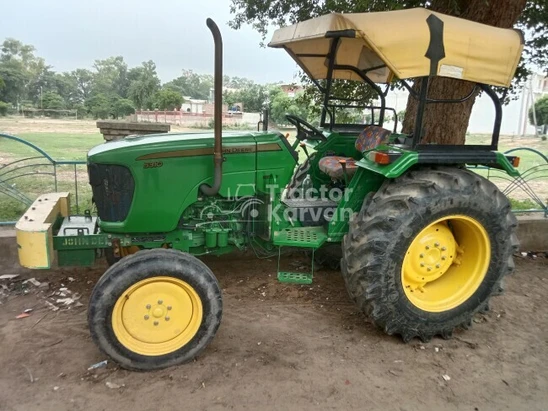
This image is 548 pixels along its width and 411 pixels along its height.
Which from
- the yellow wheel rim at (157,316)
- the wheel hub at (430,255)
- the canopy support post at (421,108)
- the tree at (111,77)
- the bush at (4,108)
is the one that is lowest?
the yellow wheel rim at (157,316)

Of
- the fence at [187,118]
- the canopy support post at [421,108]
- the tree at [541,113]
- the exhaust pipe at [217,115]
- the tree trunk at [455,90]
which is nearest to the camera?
the exhaust pipe at [217,115]

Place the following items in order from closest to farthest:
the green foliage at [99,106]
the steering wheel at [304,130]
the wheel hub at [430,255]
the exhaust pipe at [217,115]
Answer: the exhaust pipe at [217,115]
the wheel hub at [430,255]
the steering wheel at [304,130]
the green foliage at [99,106]

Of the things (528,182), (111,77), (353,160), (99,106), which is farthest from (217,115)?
(111,77)

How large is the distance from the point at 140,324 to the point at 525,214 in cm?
498

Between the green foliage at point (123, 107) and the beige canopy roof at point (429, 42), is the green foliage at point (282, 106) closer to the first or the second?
the beige canopy roof at point (429, 42)

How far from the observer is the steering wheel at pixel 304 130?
13.9 ft

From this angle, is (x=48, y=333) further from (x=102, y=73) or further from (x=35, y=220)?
(x=102, y=73)

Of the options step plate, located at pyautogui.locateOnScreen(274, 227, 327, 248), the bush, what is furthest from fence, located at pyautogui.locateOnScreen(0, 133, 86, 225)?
the bush

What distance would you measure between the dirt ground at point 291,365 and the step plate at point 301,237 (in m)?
0.64

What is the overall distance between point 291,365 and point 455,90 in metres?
3.85

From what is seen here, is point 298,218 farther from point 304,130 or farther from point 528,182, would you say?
point 528,182

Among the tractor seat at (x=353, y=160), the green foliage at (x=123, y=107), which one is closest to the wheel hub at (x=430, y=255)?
the tractor seat at (x=353, y=160)

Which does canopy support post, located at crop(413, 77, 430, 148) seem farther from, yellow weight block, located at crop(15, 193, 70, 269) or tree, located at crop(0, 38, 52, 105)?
tree, located at crop(0, 38, 52, 105)

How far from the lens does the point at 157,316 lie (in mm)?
2836
